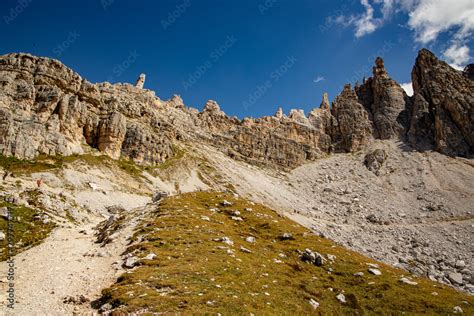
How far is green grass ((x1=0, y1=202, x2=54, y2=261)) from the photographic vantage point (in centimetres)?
2697

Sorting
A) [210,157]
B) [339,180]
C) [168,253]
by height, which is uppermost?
[210,157]

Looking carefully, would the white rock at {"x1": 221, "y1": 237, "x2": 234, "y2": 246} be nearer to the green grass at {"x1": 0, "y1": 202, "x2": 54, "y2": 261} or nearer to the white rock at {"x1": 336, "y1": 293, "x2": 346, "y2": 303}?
the white rock at {"x1": 336, "y1": 293, "x2": 346, "y2": 303}

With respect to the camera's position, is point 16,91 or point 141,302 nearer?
point 141,302

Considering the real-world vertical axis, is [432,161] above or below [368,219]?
above

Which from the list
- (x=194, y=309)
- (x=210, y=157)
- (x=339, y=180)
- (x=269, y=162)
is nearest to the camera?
(x=194, y=309)

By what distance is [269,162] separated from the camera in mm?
146500

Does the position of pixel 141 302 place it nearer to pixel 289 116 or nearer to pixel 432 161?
pixel 432 161

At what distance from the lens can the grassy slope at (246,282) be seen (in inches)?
672

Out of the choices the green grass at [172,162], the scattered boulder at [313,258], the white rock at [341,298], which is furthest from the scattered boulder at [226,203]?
the green grass at [172,162]

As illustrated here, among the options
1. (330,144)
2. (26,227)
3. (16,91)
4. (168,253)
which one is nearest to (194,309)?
(168,253)

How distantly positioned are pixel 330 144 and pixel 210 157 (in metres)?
89.8

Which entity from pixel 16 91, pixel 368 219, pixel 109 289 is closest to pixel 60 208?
pixel 109 289

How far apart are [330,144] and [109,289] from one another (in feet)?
567

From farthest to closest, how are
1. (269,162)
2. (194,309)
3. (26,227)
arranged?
1. (269,162)
2. (26,227)
3. (194,309)
